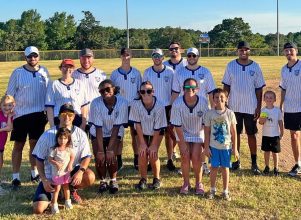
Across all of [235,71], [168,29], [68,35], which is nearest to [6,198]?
[235,71]

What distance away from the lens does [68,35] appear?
3356 inches

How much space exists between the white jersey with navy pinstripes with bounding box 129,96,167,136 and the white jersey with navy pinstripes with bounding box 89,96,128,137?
15 cm

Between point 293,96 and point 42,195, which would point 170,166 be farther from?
point 42,195

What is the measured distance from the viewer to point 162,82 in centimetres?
737

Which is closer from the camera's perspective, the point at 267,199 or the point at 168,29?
the point at 267,199

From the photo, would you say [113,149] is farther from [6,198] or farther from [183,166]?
[6,198]

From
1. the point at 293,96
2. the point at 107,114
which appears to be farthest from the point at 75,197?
the point at 293,96

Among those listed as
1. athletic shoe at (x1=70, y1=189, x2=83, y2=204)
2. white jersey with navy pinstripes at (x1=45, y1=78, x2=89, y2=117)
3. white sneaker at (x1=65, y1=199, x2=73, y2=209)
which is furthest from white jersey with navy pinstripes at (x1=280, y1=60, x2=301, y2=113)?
white sneaker at (x1=65, y1=199, x2=73, y2=209)

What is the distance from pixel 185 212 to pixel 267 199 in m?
1.29

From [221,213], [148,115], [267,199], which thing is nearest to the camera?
[221,213]

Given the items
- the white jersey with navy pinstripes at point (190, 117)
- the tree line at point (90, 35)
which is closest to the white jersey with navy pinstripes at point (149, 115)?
the white jersey with navy pinstripes at point (190, 117)

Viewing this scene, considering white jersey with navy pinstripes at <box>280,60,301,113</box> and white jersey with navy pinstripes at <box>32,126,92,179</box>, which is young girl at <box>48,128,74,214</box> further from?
white jersey with navy pinstripes at <box>280,60,301,113</box>

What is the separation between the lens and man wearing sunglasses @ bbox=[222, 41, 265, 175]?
23.9 feet

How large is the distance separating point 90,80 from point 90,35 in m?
74.6
